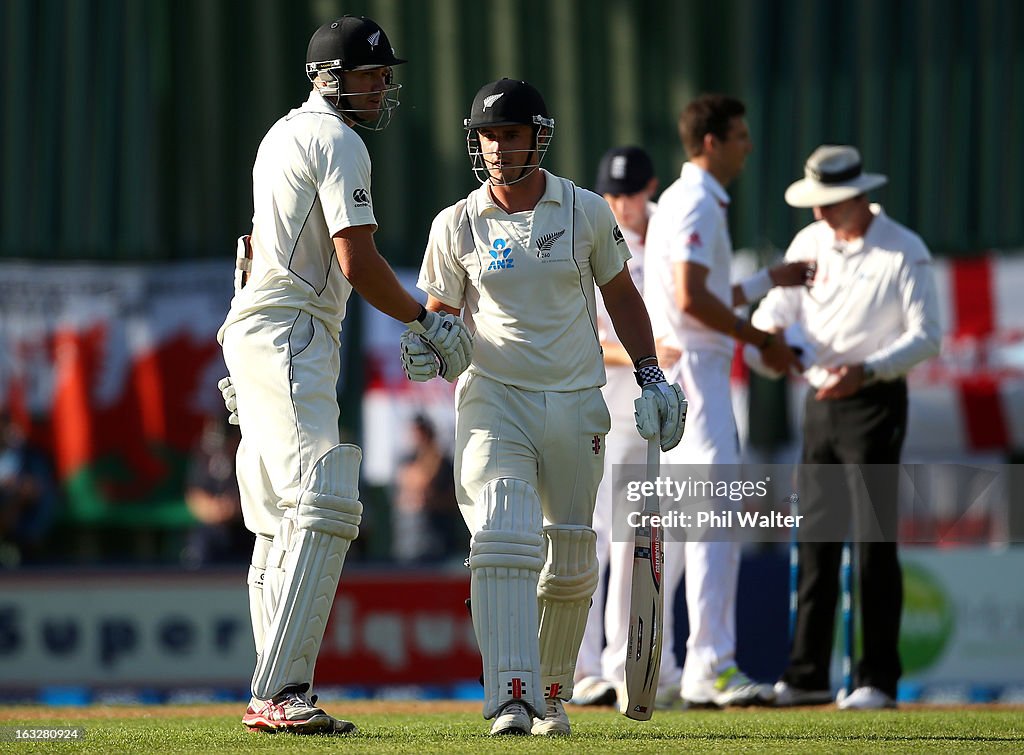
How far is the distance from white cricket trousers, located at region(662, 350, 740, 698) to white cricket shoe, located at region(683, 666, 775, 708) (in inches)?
0.9

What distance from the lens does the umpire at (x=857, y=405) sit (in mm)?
6773

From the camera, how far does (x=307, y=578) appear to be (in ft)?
15.7

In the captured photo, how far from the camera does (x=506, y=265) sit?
4992mm

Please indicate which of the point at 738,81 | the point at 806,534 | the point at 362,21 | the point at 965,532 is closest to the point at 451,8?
the point at 738,81

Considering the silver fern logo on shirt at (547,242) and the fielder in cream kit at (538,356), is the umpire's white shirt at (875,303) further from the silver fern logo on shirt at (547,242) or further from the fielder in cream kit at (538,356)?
the silver fern logo on shirt at (547,242)

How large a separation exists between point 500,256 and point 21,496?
7948 mm

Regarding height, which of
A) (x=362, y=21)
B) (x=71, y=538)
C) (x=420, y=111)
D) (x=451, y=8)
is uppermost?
(x=451, y=8)

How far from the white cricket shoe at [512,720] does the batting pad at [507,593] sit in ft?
0.06

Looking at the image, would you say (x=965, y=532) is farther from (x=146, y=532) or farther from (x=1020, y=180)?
(x=146, y=532)

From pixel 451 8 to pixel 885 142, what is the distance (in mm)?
3629

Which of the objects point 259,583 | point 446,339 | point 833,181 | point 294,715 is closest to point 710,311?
point 833,181

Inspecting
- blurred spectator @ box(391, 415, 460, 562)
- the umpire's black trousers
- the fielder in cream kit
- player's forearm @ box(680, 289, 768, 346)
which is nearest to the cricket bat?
the fielder in cream kit

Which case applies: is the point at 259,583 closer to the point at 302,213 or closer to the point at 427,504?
the point at 302,213

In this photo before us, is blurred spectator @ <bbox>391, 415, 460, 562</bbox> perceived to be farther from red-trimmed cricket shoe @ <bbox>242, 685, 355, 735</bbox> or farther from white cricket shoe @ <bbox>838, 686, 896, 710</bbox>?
red-trimmed cricket shoe @ <bbox>242, 685, 355, 735</bbox>
